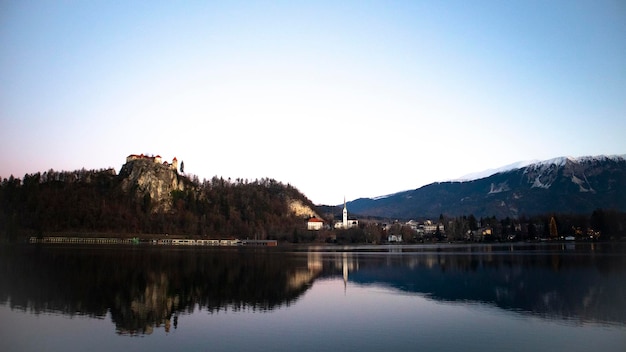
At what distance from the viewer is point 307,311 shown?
1136 inches

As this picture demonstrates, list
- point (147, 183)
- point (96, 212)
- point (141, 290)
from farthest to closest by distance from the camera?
1. point (147, 183)
2. point (96, 212)
3. point (141, 290)

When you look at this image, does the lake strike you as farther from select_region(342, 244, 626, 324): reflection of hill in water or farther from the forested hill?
the forested hill

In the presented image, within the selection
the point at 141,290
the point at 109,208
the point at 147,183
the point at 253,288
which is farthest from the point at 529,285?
the point at 147,183

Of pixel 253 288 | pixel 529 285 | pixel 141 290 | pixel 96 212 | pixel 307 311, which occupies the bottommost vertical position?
pixel 529 285

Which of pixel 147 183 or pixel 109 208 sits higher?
pixel 147 183

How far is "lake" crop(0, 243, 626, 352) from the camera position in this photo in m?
21.0

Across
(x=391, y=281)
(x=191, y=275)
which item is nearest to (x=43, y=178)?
(x=191, y=275)

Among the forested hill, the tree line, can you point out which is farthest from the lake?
the forested hill

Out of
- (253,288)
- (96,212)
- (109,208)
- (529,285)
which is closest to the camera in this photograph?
(253,288)

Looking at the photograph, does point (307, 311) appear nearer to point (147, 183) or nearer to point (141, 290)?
point (141, 290)

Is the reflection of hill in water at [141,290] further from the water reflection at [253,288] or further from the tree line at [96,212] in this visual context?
the tree line at [96,212]

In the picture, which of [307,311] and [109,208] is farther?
[109,208]

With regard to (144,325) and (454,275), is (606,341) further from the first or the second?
(454,275)

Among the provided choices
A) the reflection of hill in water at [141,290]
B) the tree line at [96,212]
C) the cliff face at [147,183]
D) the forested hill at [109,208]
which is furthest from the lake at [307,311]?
the cliff face at [147,183]
